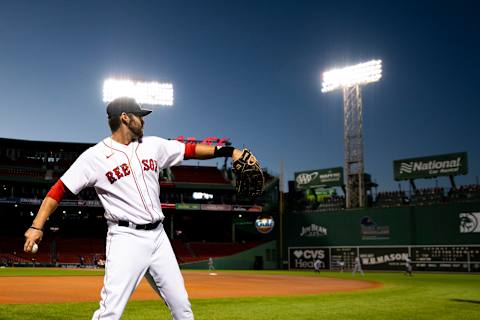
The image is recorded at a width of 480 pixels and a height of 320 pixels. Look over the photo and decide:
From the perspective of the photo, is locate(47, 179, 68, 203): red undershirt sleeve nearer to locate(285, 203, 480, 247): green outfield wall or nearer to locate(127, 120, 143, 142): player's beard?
locate(127, 120, 143, 142): player's beard

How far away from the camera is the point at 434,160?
128 ft

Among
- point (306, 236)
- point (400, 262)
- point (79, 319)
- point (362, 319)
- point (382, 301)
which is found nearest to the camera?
point (79, 319)

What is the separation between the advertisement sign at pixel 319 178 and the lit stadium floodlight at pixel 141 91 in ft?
45.7

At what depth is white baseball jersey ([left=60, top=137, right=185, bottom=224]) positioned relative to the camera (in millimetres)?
3861

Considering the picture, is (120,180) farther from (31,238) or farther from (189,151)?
(31,238)

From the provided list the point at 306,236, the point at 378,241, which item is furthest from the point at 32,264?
the point at 378,241

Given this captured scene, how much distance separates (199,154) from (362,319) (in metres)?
6.18

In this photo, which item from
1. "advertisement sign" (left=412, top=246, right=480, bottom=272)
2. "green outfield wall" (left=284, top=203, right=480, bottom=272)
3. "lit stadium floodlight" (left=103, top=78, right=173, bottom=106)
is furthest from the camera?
"lit stadium floodlight" (left=103, top=78, right=173, bottom=106)

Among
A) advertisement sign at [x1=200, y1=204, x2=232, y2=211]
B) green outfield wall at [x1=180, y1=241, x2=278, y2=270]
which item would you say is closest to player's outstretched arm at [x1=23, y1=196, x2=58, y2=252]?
green outfield wall at [x1=180, y1=241, x2=278, y2=270]

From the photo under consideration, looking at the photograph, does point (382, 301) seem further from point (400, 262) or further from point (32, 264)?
point (32, 264)

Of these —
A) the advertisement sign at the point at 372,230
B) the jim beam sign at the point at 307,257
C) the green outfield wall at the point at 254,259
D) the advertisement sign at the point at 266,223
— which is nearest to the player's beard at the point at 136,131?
the advertisement sign at the point at 372,230

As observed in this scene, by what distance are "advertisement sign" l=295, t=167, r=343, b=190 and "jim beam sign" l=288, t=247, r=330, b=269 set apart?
6903mm

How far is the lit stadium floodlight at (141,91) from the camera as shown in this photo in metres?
46.7

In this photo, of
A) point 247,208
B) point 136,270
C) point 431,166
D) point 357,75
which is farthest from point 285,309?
point 247,208
